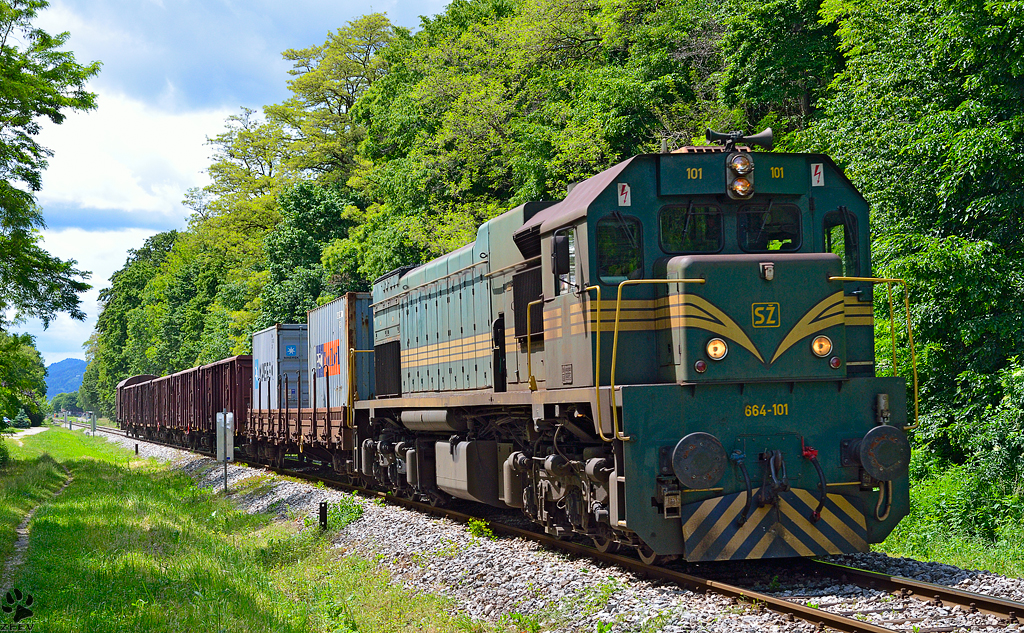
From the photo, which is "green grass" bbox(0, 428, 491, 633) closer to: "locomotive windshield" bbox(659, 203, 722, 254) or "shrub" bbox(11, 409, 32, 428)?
"locomotive windshield" bbox(659, 203, 722, 254)

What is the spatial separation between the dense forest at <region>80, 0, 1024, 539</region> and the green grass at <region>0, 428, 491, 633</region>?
7.48 metres

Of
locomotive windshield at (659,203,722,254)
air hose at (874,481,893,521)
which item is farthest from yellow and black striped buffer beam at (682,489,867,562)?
locomotive windshield at (659,203,722,254)

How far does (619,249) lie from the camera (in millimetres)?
7789

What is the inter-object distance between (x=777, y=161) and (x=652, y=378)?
2304 millimetres

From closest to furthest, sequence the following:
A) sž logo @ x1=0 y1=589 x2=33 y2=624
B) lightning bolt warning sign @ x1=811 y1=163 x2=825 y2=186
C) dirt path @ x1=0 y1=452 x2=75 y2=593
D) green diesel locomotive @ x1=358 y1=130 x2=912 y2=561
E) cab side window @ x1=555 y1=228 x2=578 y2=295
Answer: green diesel locomotive @ x1=358 y1=130 x2=912 y2=561 < cab side window @ x1=555 y1=228 x2=578 y2=295 < lightning bolt warning sign @ x1=811 y1=163 x2=825 y2=186 < sž logo @ x1=0 y1=589 x2=33 y2=624 < dirt path @ x1=0 y1=452 x2=75 y2=593

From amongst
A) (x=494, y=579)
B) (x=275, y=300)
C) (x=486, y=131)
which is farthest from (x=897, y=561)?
(x=275, y=300)

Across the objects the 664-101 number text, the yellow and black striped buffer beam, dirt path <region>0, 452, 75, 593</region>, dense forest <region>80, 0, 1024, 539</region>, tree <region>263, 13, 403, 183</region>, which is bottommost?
dirt path <region>0, 452, 75, 593</region>

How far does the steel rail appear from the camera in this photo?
5.98m

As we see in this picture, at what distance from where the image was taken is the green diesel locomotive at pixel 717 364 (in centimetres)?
723

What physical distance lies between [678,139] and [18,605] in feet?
62.6

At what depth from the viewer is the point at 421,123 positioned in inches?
1294

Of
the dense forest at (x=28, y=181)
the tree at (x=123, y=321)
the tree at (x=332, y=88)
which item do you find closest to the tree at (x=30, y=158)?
the dense forest at (x=28, y=181)

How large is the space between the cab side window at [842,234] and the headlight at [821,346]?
869mm

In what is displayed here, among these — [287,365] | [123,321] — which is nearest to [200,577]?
[287,365]
